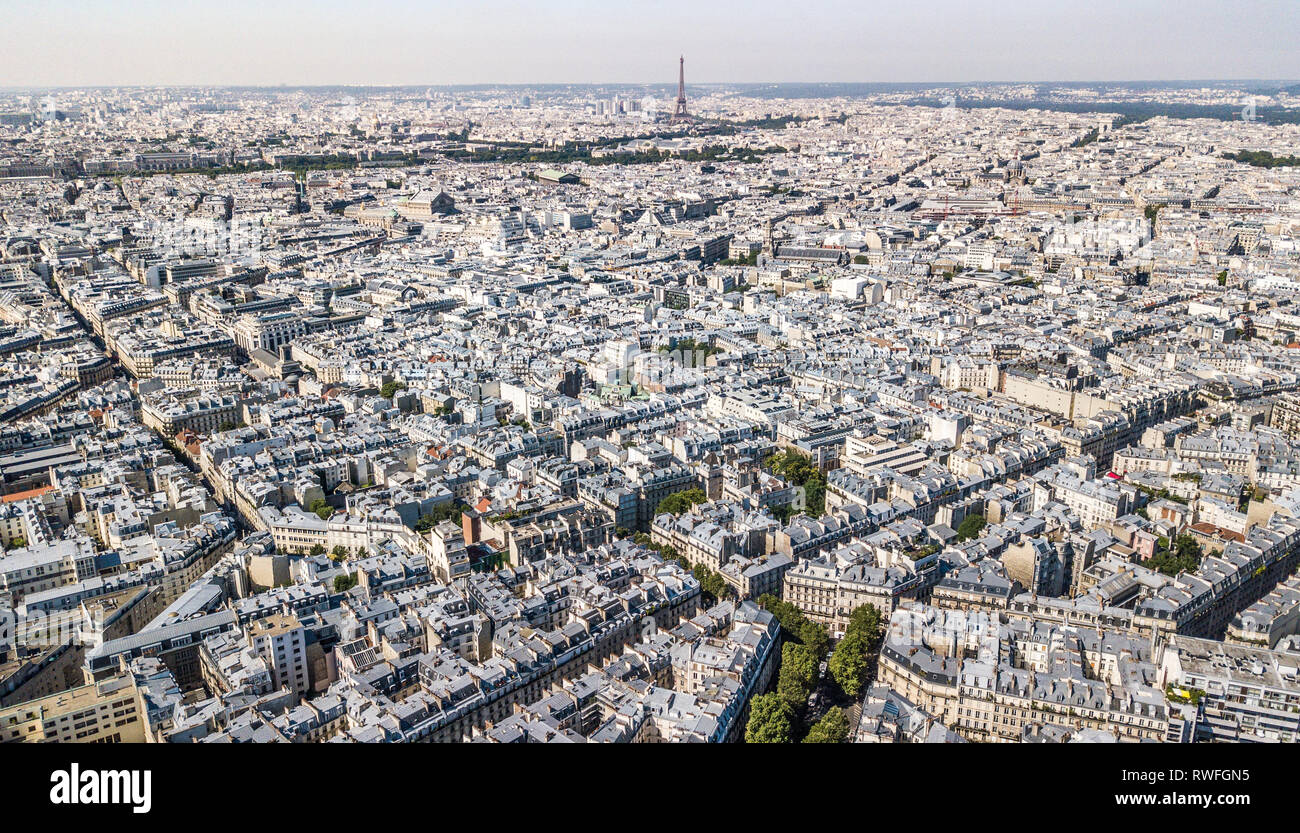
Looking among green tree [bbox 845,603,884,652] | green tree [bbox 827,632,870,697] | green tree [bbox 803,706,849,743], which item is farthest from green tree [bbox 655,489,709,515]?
green tree [bbox 803,706,849,743]

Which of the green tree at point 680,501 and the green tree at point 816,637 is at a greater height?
the green tree at point 680,501

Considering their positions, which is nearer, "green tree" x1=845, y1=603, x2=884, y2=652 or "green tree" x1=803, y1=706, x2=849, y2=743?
"green tree" x1=803, y1=706, x2=849, y2=743

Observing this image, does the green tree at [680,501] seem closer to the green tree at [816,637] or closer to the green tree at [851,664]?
the green tree at [816,637]

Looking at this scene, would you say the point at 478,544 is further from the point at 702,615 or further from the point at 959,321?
the point at 959,321

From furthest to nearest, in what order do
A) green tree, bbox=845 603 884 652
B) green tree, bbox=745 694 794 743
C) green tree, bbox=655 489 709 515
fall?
green tree, bbox=655 489 709 515 → green tree, bbox=845 603 884 652 → green tree, bbox=745 694 794 743

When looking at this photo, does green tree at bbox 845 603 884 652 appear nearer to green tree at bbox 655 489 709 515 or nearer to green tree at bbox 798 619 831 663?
green tree at bbox 798 619 831 663

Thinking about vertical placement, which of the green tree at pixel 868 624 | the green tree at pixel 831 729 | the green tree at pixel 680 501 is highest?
the green tree at pixel 680 501

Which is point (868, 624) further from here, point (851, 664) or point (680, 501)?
point (680, 501)

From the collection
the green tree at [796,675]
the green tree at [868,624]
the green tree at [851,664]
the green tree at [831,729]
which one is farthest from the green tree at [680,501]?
the green tree at [831,729]
